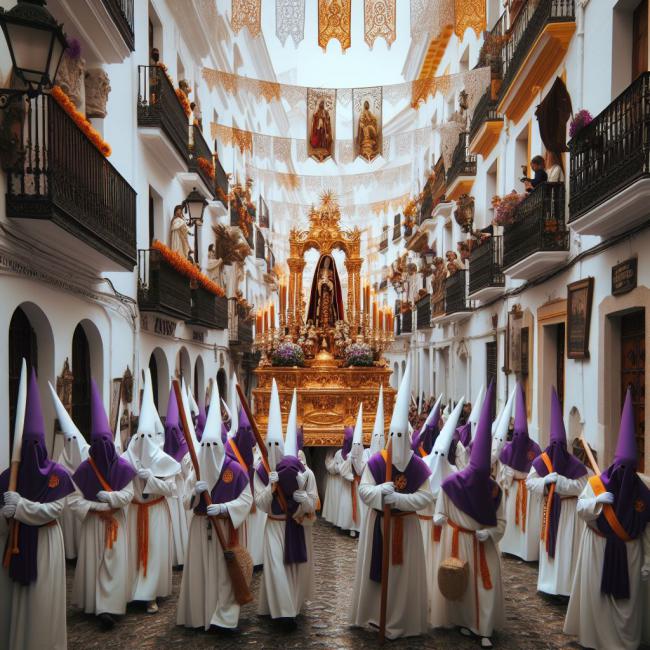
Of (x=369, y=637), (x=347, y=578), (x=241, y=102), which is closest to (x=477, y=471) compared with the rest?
(x=369, y=637)

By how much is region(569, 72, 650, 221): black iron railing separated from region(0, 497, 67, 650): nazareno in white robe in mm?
6483

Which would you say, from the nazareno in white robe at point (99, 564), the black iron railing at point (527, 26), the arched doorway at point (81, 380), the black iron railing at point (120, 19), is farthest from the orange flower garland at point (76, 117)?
the black iron railing at point (527, 26)

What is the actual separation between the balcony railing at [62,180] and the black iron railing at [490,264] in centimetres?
763

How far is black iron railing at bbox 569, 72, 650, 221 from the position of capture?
695 centimetres

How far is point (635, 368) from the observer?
8250 mm

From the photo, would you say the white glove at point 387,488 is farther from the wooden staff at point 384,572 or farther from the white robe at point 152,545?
the white robe at point 152,545

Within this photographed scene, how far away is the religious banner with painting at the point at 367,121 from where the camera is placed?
14.1m

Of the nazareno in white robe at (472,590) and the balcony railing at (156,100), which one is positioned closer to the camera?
the nazareno in white robe at (472,590)

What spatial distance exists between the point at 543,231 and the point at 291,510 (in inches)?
250

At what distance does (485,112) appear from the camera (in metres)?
14.6

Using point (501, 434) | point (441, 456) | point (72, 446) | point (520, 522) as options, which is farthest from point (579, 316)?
point (72, 446)

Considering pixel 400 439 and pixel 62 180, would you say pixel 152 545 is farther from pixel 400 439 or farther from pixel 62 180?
pixel 62 180

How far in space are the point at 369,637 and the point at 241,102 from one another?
20551mm

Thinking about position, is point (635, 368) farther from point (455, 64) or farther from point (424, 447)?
point (455, 64)
